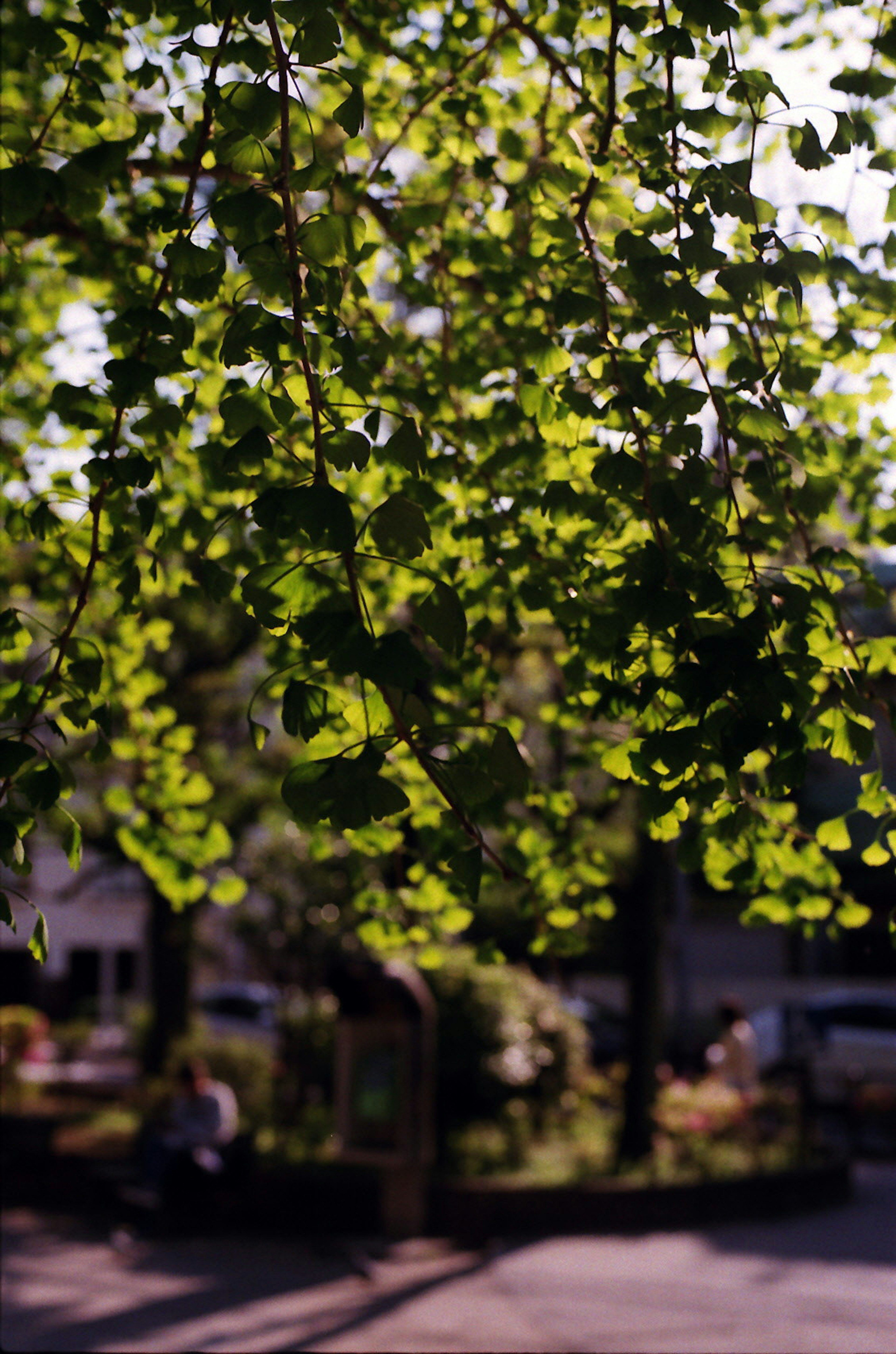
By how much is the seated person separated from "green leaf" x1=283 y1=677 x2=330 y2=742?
8.85m

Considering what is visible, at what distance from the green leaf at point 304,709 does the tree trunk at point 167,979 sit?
596 inches

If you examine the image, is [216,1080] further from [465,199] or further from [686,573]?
[686,573]

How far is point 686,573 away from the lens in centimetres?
336

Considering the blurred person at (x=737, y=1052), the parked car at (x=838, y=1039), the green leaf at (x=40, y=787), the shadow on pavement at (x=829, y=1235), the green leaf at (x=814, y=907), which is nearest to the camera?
the green leaf at (x=40, y=787)

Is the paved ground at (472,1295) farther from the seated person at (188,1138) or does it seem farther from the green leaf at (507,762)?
the green leaf at (507,762)

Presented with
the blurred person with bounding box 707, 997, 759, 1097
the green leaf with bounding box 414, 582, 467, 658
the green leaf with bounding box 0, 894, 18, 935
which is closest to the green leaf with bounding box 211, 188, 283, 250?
the green leaf with bounding box 414, 582, 467, 658

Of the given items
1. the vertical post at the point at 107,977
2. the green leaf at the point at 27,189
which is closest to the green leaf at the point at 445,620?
the green leaf at the point at 27,189

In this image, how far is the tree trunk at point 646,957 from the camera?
12.9 metres

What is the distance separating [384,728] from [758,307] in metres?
1.46

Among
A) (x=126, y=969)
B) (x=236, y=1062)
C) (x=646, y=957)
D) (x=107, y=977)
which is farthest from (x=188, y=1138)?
(x=126, y=969)

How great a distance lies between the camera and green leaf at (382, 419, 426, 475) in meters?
3.03

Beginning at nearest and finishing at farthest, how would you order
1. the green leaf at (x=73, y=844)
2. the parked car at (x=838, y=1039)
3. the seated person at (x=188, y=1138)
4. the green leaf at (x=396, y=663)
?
the green leaf at (x=396, y=663) < the green leaf at (x=73, y=844) < the seated person at (x=188, y=1138) < the parked car at (x=838, y=1039)

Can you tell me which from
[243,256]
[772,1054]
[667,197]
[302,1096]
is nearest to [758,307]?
[667,197]

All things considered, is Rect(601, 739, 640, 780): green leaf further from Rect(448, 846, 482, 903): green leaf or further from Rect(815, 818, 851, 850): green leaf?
Rect(815, 818, 851, 850): green leaf
